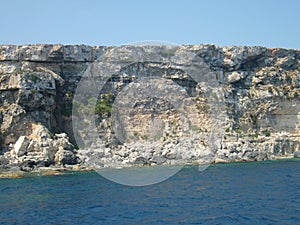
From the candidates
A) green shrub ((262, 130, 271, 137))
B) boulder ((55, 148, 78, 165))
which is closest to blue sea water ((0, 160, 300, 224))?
boulder ((55, 148, 78, 165))

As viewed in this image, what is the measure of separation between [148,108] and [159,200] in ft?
134

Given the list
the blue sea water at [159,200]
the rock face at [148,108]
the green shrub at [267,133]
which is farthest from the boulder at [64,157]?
the green shrub at [267,133]

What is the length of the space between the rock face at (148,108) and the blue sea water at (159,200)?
49.0 ft

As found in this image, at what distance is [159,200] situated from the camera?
28266 mm

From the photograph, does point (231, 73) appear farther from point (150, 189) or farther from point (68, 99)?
point (150, 189)

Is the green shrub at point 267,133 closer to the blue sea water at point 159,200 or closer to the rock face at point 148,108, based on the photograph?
the rock face at point 148,108

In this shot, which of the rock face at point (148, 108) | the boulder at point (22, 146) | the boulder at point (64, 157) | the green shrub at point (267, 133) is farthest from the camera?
the green shrub at point (267, 133)

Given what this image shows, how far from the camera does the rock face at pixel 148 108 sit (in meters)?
56.2

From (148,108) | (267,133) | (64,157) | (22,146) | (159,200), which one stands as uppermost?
(148,108)

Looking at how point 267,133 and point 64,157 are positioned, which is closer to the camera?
point 64,157

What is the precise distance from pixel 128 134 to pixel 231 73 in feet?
60.8

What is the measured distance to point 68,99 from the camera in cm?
6475

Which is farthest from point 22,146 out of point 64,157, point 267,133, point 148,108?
point 267,133

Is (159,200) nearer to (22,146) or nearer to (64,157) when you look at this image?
(64,157)
